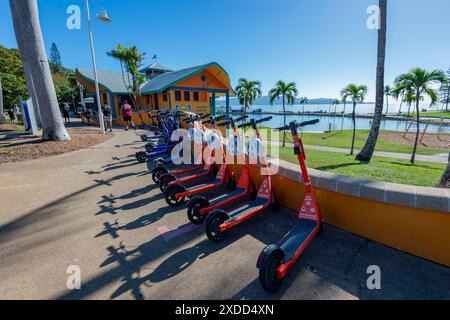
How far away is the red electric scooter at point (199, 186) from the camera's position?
3.98 meters

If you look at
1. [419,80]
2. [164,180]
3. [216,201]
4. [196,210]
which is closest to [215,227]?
[196,210]

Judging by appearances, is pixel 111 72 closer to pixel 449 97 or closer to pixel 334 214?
pixel 334 214

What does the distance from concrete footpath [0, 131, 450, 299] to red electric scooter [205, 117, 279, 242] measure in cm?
16

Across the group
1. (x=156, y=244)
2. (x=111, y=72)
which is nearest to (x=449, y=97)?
(x=111, y=72)

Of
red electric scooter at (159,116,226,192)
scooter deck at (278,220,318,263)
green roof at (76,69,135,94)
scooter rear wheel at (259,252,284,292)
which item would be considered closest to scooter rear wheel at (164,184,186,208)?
red electric scooter at (159,116,226,192)

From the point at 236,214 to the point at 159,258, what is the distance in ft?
3.96

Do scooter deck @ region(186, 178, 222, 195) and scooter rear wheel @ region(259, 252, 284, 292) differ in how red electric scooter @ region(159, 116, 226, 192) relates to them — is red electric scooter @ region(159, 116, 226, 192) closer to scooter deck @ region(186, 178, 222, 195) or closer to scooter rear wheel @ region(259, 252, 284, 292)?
scooter deck @ region(186, 178, 222, 195)

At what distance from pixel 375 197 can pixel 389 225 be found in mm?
410

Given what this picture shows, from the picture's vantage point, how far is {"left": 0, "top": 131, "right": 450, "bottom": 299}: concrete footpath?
2137 mm

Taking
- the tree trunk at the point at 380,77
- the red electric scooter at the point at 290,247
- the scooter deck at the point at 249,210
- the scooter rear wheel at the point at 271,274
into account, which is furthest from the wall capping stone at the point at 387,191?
the tree trunk at the point at 380,77

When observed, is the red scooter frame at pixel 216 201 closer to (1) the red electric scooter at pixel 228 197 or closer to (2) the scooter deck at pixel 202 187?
(1) the red electric scooter at pixel 228 197

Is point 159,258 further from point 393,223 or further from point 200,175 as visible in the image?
A: point 393,223

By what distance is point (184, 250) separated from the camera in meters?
2.79

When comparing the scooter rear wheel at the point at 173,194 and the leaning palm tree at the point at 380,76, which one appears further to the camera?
the leaning palm tree at the point at 380,76
